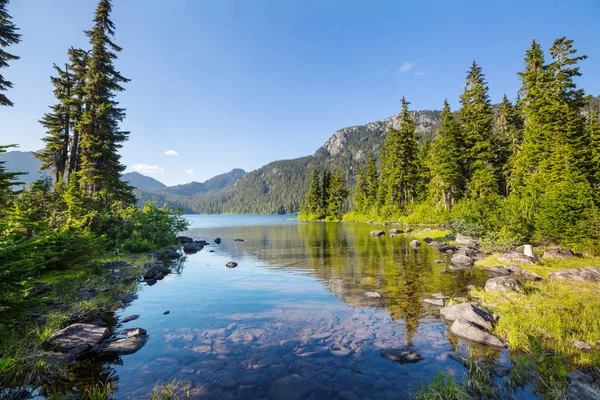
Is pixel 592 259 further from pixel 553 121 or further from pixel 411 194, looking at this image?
pixel 411 194

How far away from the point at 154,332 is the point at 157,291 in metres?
5.38

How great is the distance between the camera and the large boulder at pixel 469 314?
849cm

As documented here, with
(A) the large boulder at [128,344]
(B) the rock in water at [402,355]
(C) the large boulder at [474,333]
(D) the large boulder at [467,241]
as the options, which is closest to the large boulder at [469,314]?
(C) the large boulder at [474,333]

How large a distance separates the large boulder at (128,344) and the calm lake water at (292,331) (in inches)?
9.9

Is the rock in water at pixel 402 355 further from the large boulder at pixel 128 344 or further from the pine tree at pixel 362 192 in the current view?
the pine tree at pixel 362 192

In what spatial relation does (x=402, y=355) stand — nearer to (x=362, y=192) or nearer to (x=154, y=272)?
(x=154, y=272)

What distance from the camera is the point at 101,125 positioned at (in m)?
24.8

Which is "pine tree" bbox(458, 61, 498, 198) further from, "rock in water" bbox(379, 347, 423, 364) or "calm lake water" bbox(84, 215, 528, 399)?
"rock in water" bbox(379, 347, 423, 364)

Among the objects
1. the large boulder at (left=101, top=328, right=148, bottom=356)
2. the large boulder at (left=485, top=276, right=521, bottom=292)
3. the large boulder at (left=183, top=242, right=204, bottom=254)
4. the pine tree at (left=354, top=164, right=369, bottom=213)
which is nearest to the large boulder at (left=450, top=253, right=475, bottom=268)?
the large boulder at (left=485, top=276, right=521, bottom=292)

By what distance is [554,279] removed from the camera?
12.5 meters

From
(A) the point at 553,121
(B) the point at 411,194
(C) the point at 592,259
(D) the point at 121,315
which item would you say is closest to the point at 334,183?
(B) the point at 411,194

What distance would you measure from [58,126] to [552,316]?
3621 cm

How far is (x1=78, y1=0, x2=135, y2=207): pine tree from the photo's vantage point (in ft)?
78.0

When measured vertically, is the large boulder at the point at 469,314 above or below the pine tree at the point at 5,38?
below
